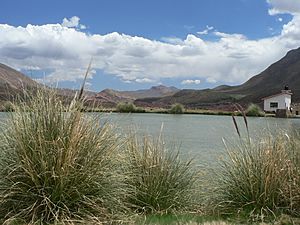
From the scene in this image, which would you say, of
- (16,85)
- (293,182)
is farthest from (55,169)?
(293,182)

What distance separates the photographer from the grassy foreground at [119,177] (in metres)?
5.46

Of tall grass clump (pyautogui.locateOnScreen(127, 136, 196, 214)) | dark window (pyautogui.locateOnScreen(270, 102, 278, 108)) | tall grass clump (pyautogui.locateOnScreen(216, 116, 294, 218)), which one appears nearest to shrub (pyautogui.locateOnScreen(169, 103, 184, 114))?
dark window (pyautogui.locateOnScreen(270, 102, 278, 108))

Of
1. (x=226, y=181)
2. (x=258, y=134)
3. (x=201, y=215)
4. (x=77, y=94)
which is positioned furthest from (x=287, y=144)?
(x=77, y=94)

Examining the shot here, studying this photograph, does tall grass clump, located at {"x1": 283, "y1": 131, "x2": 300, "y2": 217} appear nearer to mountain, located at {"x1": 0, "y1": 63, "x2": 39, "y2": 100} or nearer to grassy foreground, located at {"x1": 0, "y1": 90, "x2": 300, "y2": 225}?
grassy foreground, located at {"x1": 0, "y1": 90, "x2": 300, "y2": 225}

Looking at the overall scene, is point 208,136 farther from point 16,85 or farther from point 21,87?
point 21,87

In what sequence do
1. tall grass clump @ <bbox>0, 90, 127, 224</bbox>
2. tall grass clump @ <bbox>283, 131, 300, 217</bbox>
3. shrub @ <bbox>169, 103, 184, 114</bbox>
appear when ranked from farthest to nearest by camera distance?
shrub @ <bbox>169, 103, 184, 114</bbox> → tall grass clump @ <bbox>283, 131, 300, 217</bbox> → tall grass clump @ <bbox>0, 90, 127, 224</bbox>

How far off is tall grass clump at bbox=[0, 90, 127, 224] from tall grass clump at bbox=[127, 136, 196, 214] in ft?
1.87

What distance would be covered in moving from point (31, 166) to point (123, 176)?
1.22m

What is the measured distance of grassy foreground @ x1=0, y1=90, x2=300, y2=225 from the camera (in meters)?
5.46

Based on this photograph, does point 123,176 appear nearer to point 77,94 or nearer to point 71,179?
point 71,179

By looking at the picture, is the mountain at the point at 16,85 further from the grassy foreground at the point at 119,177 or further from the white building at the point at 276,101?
the white building at the point at 276,101

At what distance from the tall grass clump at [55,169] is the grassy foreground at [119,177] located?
1 centimetres

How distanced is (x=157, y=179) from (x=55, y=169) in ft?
5.45

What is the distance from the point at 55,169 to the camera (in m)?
5.47
